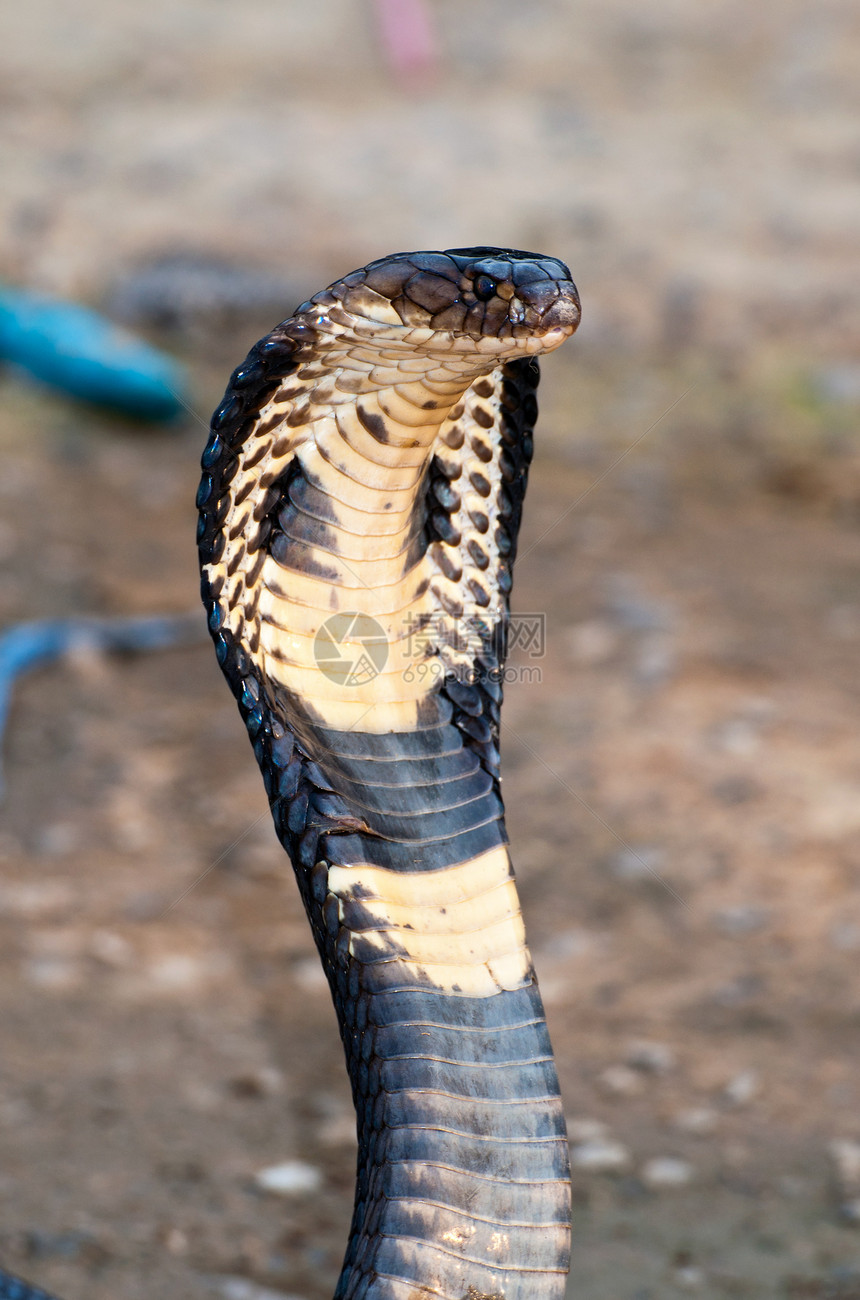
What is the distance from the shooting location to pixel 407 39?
881 cm

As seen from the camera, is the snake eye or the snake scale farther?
the snake scale

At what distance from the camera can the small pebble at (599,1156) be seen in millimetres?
2301

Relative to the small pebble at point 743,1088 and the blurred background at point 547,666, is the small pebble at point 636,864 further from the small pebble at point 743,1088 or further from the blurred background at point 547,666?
the small pebble at point 743,1088

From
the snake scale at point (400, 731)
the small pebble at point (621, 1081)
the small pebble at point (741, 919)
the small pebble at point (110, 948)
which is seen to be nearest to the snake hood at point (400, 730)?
the snake scale at point (400, 731)

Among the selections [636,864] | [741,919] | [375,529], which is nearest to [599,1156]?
[741,919]

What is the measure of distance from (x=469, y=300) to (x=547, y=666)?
262 cm

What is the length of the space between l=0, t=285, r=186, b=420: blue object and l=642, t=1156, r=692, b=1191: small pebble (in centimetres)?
409

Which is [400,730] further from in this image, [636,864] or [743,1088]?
[636,864]

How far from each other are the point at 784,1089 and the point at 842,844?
792 millimetres

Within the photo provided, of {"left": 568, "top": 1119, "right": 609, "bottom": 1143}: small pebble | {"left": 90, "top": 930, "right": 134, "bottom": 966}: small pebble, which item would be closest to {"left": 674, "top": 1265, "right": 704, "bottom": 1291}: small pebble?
{"left": 568, "top": 1119, "right": 609, "bottom": 1143}: small pebble

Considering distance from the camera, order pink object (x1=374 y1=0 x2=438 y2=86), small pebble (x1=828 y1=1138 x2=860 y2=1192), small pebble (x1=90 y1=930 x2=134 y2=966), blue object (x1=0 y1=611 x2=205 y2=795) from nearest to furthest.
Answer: small pebble (x1=828 y1=1138 x2=860 y2=1192)
small pebble (x1=90 y1=930 x2=134 y2=966)
blue object (x1=0 y1=611 x2=205 y2=795)
pink object (x1=374 y1=0 x2=438 y2=86)

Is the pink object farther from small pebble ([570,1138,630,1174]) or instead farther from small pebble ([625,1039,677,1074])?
small pebble ([570,1138,630,1174])

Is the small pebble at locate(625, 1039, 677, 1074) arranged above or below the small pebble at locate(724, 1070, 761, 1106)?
above

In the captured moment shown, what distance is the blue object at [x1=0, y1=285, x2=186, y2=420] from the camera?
217 inches
